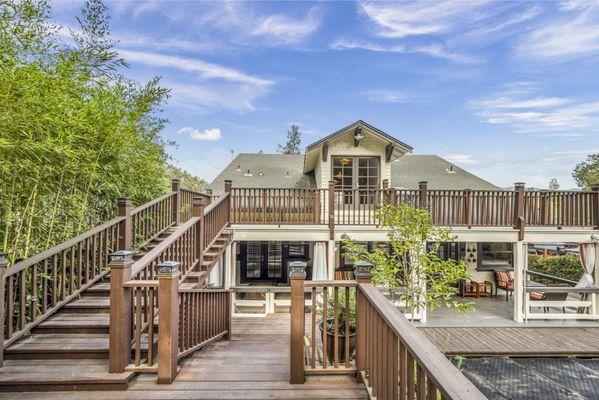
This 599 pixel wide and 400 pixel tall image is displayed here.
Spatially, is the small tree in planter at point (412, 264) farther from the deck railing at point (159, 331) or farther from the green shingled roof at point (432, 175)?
the green shingled roof at point (432, 175)

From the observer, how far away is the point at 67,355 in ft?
9.16

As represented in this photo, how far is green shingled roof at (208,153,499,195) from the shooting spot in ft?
37.3

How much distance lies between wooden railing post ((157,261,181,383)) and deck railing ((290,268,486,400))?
3.41ft

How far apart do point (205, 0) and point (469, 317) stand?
11549 mm

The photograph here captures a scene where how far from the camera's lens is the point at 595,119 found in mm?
18688

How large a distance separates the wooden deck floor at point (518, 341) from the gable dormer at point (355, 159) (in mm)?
4465

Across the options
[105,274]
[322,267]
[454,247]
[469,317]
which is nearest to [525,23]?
[454,247]

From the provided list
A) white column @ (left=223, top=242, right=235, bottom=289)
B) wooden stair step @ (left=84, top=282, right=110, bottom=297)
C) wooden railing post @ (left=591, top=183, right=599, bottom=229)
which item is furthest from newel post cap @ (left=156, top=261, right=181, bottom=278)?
wooden railing post @ (left=591, top=183, right=599, bottom=229)

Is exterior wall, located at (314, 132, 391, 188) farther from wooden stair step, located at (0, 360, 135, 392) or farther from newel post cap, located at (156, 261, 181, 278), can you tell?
wooden stair step, located at (0, 360, 135, 392)

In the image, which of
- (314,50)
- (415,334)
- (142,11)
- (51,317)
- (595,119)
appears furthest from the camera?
(595,119)

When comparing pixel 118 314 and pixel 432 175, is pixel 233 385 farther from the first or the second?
pixel 432 175

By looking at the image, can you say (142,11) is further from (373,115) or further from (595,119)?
(595,119)

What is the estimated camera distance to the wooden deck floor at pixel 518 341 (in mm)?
5527

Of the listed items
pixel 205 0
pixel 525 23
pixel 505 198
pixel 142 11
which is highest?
pixel 525 23
